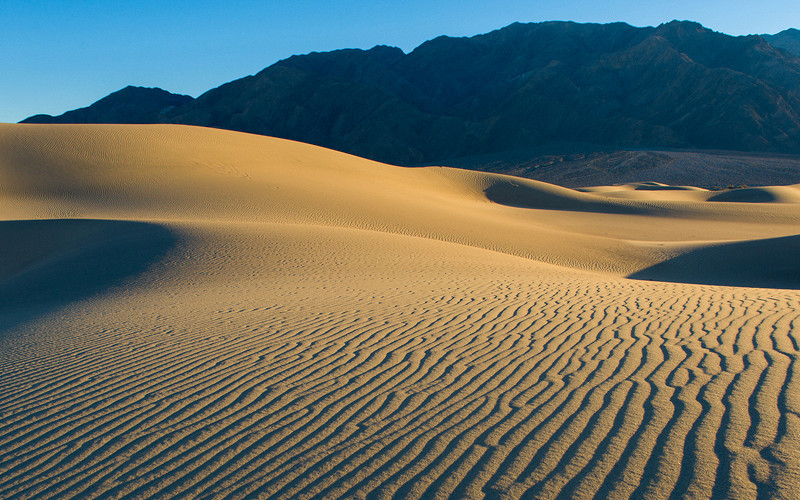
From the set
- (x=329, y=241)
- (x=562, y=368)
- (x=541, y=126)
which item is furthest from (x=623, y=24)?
(x=562, y=368)

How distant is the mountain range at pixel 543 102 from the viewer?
266ft

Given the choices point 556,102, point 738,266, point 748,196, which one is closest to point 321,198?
point 738,266

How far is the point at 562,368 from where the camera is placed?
518 centimetres

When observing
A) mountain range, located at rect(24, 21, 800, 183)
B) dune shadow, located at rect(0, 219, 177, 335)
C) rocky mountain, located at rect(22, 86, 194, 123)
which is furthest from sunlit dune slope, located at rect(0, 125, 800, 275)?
rocky mountain, located at rect(22, 86, 194, 123)

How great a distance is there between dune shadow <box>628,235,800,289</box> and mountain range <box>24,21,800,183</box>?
58759 mm

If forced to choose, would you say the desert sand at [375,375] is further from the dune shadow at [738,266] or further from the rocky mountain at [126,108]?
the rocky mountain at [126,108]

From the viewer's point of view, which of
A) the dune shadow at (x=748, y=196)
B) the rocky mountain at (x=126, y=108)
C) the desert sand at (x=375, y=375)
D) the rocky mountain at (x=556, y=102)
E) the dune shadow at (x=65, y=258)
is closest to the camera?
the desert sand at (x=375, y=375)

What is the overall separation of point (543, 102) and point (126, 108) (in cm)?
8172

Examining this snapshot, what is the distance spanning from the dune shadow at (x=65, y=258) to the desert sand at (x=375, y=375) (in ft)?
0.31

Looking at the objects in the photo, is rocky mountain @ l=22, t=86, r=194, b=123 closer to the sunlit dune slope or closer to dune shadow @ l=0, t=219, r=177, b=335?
the sunlit dune slope

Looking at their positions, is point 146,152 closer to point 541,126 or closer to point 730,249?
point 730,249

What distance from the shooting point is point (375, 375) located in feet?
17.2

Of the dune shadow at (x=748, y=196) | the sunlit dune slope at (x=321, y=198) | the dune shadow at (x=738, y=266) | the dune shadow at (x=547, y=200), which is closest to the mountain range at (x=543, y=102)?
the dune shadow at (x=748, y=196)

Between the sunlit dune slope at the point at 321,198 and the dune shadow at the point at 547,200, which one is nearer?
the sunlit dune slope at the point at 321,198
